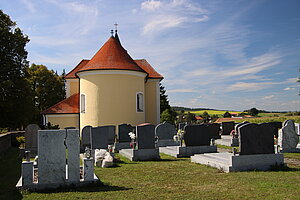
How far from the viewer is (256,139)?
31.6 feet

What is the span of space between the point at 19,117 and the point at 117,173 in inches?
775

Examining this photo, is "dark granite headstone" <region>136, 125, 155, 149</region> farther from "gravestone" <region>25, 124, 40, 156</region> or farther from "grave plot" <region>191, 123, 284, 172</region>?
"gravestone" <region>25, 124, 40, 156</region>

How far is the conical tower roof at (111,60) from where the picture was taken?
81.6 ft

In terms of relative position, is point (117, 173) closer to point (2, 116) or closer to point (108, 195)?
point (108, 195)

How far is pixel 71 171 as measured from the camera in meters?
7.36

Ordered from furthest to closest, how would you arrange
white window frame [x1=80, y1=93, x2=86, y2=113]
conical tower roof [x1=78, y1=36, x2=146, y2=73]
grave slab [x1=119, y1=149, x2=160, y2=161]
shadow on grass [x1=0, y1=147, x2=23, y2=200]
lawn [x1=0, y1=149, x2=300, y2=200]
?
white window frame [x1=80, y1=93, x2=86, y2=113] < conical tower roof [x1=78, y1=36, x2=146, y2=73] < grave slab [x1=119, y1=149, x2=160, y2=161] < shadow on grass [x1=0, y1=147, x2=23, y2=200] < lawn [x1=0, y1=149, x2=300, y2=200]

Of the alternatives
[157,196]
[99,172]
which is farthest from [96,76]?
[157,196]

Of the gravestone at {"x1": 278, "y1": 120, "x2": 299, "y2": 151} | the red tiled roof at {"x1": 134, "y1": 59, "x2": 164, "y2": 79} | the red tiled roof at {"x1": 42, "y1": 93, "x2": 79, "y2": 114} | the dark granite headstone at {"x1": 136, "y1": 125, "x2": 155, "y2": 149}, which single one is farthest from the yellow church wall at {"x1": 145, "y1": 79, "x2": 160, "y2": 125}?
the dark granite headstone at {"x1": 136, "y1": 125, "x2": 155, "y2": 149}

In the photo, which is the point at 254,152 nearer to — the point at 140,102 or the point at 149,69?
the point at 140,102

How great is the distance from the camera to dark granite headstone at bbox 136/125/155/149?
12.7m

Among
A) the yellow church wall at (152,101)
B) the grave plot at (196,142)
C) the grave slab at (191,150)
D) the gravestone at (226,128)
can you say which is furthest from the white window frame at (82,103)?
the grave slab at (191,150)

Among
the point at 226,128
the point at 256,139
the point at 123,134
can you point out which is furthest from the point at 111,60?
the point at 256,139

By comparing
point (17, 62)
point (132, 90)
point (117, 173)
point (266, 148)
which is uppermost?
point (17, 62)

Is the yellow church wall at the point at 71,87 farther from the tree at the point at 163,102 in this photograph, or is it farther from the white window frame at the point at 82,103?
the tree at the point at 163,102
